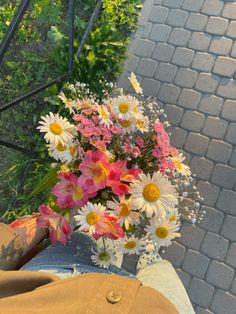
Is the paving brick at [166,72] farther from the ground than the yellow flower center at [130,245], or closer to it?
farther from the ground

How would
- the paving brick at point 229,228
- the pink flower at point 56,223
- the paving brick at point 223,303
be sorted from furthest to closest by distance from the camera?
the paving brick at point 229,228 → the paving brick at point 223,303 → the pink flower at point 56,223

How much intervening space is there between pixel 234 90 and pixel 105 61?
0.95 meters

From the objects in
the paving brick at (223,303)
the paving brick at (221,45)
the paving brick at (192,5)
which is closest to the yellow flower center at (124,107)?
the paving brick at (223,303)

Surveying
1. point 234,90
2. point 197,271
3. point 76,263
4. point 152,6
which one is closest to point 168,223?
point 76,263

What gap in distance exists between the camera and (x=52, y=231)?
1542mm

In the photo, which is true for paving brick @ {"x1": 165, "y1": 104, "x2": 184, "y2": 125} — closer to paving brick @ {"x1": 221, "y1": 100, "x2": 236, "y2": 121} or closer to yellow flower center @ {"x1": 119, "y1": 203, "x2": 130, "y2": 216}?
paving brick @ {"x1": 221, "y1": 100, "x2": 236, "y2": 121}

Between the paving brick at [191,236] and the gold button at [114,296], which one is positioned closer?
the gold button at [114,296]

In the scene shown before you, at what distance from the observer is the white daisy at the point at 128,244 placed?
5.14ft

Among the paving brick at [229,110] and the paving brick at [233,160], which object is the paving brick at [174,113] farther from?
the paving brick at [233,160]

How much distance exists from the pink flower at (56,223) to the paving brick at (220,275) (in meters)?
1.67

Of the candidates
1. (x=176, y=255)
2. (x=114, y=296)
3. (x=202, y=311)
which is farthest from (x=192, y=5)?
(x=114, y=296)

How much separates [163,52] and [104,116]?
6.50 feet

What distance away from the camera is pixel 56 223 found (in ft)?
4.99

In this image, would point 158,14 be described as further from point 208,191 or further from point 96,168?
point 96,168
